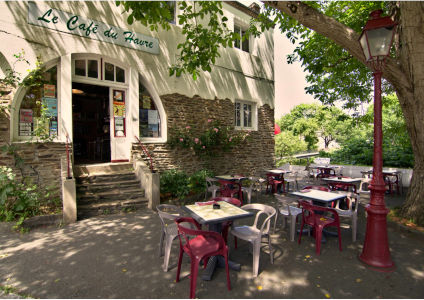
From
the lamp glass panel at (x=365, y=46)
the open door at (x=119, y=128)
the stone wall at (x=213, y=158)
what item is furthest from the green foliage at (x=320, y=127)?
the lamp glass panel at (x=365, y=46)

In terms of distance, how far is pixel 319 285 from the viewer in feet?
9.83

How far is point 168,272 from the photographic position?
332 centimetres

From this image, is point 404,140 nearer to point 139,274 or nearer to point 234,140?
point 234,140

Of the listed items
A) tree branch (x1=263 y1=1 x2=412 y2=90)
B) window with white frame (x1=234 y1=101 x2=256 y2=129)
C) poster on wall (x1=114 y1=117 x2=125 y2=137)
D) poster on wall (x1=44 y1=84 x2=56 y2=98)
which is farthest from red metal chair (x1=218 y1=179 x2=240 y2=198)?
A: poster on wall (x1=44 y1=84 x2=56 y2=98)

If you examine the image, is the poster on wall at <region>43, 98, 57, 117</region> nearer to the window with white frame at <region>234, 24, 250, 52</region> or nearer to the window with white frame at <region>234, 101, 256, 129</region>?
the window with white frame at <region>234, 101, 256, 129</region>

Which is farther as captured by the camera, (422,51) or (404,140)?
(404,140)

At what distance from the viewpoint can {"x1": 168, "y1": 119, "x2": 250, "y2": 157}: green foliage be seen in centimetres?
849

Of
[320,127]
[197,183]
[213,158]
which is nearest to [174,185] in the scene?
[197,183]

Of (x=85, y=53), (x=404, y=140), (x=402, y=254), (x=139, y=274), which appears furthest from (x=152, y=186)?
(x=404, y=140)

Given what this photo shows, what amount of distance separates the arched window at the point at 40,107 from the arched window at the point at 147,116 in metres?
2.41

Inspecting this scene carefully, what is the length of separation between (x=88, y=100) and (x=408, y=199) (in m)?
11.9

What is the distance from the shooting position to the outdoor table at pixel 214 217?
3206 mm

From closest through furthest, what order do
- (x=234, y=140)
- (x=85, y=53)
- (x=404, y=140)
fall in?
(x=85, y=53) < (x=234, y=140) < (x=404, y=140)

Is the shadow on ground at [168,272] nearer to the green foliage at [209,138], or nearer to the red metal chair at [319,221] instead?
the red metal chair at [319,221]
